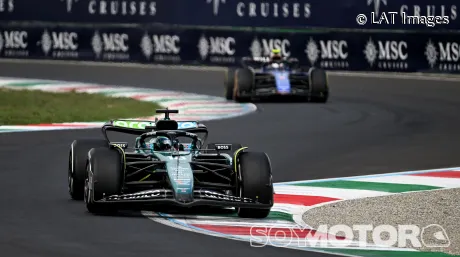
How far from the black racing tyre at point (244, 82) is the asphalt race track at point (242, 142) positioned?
60cm

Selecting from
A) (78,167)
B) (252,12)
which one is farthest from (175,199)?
(252,12)

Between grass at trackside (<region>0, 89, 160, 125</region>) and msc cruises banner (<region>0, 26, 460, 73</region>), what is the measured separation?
6374 mm

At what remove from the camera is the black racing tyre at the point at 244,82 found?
28000 mm

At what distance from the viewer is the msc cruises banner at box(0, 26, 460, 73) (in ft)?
109

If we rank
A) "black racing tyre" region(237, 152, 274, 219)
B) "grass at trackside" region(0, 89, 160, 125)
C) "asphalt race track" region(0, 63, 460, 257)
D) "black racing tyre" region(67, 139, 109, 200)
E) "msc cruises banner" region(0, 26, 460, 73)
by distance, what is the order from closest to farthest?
1. "asphalt race track" region(0, 63, 460, 257)
2. "black racing tyre" region(237, 152, 274, 219)
3. "black racing tyre" region(67, 139, 109, 200)
4. "grass at trackside" region(0, 89, 160, 125)
5. "msc cruises banner" region(0, 26, 460, 73)

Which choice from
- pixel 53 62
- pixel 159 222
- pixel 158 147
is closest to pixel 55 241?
pixel 159 222

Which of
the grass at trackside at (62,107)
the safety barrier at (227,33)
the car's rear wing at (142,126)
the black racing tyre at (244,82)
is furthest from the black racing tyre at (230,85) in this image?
the car's rear wing at (142,126)

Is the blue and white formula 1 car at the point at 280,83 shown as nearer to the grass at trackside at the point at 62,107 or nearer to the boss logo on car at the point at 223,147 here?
the grass at trackside at the point at 62,107

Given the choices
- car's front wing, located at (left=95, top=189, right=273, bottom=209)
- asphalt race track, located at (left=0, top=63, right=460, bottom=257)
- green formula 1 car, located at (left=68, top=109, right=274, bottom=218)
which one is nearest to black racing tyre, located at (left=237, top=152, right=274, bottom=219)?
green formula 1 car, located at (left=68, top=109, right=274, bottom=218)

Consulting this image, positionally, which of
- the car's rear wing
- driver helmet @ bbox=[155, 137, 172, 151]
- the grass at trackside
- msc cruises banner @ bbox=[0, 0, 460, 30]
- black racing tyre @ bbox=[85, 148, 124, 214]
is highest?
the car's rear wing

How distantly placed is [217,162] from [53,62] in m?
24.4

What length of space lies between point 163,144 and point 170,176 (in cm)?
95

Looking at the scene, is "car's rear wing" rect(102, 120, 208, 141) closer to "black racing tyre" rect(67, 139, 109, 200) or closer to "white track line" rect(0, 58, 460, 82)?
"black racing tyre" rect(67, 139, 109, 200)

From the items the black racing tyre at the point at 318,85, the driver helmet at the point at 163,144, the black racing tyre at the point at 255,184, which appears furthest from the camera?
the black racing tyre at the point at 318,85
